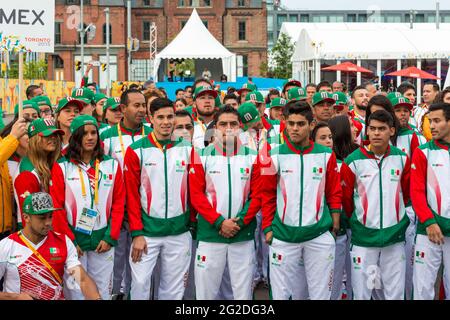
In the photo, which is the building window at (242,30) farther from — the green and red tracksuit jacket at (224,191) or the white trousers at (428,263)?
the white trousers at (428,263)

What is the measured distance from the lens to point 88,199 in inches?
258

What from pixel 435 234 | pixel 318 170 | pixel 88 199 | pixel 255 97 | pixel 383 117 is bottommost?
pixel 435 234

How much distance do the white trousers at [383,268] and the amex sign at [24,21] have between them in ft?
13.2

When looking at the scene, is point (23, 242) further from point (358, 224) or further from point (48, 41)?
point (48, 41)

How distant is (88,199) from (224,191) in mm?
1199

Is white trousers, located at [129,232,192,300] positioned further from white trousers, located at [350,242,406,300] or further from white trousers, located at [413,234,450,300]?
white trousers, located at [413,234,450,300]

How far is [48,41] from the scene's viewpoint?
8352 mm

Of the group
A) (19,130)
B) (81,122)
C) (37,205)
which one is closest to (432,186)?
(81,122)

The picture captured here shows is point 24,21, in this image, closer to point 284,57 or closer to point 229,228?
point 229,228

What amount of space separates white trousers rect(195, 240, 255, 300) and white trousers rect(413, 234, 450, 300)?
1.49m

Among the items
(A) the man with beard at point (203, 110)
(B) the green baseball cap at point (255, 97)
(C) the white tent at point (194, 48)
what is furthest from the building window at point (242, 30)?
(A) the man with beard at point (203, 110)

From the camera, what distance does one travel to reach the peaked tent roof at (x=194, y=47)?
3491cm

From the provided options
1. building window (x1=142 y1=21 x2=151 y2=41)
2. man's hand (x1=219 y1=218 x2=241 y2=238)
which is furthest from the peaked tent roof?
building window (x1=142 y1=21 x2=151 y2=41)
